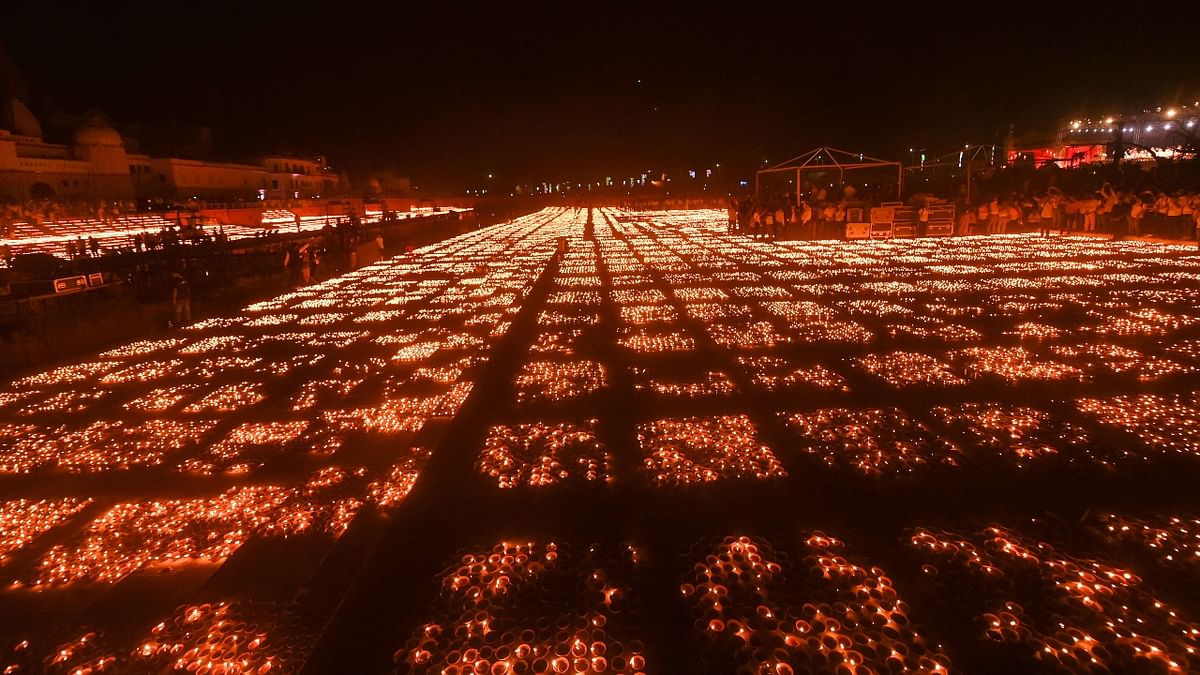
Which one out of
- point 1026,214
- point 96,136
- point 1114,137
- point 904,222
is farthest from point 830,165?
point 96,136

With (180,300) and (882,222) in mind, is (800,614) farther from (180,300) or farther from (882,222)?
(882,222)

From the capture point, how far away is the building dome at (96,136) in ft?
170

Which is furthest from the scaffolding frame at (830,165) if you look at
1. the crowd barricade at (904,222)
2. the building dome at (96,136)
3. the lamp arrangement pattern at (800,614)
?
the building dome at (96,136)

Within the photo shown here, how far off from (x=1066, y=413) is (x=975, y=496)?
8.21 ft

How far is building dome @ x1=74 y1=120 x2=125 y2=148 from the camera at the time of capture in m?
51.8

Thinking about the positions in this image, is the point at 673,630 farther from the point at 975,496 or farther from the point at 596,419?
the point at 596,419

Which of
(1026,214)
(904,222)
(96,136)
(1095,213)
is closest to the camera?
(1095,213)

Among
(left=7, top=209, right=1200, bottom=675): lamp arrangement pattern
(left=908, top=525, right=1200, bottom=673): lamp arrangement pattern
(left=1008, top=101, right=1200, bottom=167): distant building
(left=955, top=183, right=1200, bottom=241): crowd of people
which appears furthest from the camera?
(left=1008, top=101, right=1200, bottom=167): distant building

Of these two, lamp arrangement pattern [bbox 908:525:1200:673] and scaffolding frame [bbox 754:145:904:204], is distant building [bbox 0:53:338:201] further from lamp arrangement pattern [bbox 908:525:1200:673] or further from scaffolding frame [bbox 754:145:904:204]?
lamp arrangement pattern [bbox 908:525:1200:673]

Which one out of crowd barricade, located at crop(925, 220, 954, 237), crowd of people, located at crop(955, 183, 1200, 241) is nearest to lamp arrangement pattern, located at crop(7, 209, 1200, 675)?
crowd of people, located at crop(955, 183, 1200, 241)

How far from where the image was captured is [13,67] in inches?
2756

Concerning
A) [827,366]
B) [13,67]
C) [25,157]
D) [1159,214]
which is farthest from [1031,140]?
[13,67]

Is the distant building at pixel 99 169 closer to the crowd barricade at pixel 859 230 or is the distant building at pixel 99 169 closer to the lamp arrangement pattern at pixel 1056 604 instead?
the crowd barricade at pixel 859 230

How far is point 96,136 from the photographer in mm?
52000
